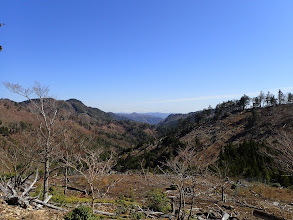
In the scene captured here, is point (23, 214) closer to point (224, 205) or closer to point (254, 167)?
point (224, 205)

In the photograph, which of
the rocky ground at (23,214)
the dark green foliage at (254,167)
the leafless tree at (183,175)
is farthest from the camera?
the dark green foliage at (254,167)

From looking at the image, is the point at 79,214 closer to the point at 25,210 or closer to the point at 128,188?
the point at 25,210

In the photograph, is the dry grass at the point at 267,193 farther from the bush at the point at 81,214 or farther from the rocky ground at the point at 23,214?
the rocky ground at the point at 23,214

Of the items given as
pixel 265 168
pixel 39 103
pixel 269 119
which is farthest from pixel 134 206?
pixel 269 119

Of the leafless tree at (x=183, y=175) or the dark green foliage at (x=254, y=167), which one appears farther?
the dark green foliage at (x=254, y=167)

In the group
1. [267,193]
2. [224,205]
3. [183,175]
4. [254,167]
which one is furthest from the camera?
[254,167]

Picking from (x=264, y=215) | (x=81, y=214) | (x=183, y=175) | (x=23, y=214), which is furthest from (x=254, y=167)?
(x=23, y=214)

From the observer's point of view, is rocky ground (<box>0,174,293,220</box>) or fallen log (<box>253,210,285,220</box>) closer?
rocky ground (<box>0,174,293,220</box>)

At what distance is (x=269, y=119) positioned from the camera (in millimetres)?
76188

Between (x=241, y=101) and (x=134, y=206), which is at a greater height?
(x=241, y=101)

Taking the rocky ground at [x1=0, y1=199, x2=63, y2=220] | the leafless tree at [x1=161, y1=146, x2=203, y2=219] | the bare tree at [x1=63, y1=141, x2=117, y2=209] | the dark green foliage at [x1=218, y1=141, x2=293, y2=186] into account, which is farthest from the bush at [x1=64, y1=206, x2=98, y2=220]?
the dark green foliage at [x1=218, y1=141, x2=293, y2=186]

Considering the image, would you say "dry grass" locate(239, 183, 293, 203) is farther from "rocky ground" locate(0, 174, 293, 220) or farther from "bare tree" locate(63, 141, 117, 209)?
"bare tree" locate(63, 141, 117, 209)

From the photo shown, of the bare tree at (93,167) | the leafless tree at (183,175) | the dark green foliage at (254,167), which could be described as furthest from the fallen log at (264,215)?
the bare tree at (93,167)

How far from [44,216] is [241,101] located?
113 meters
